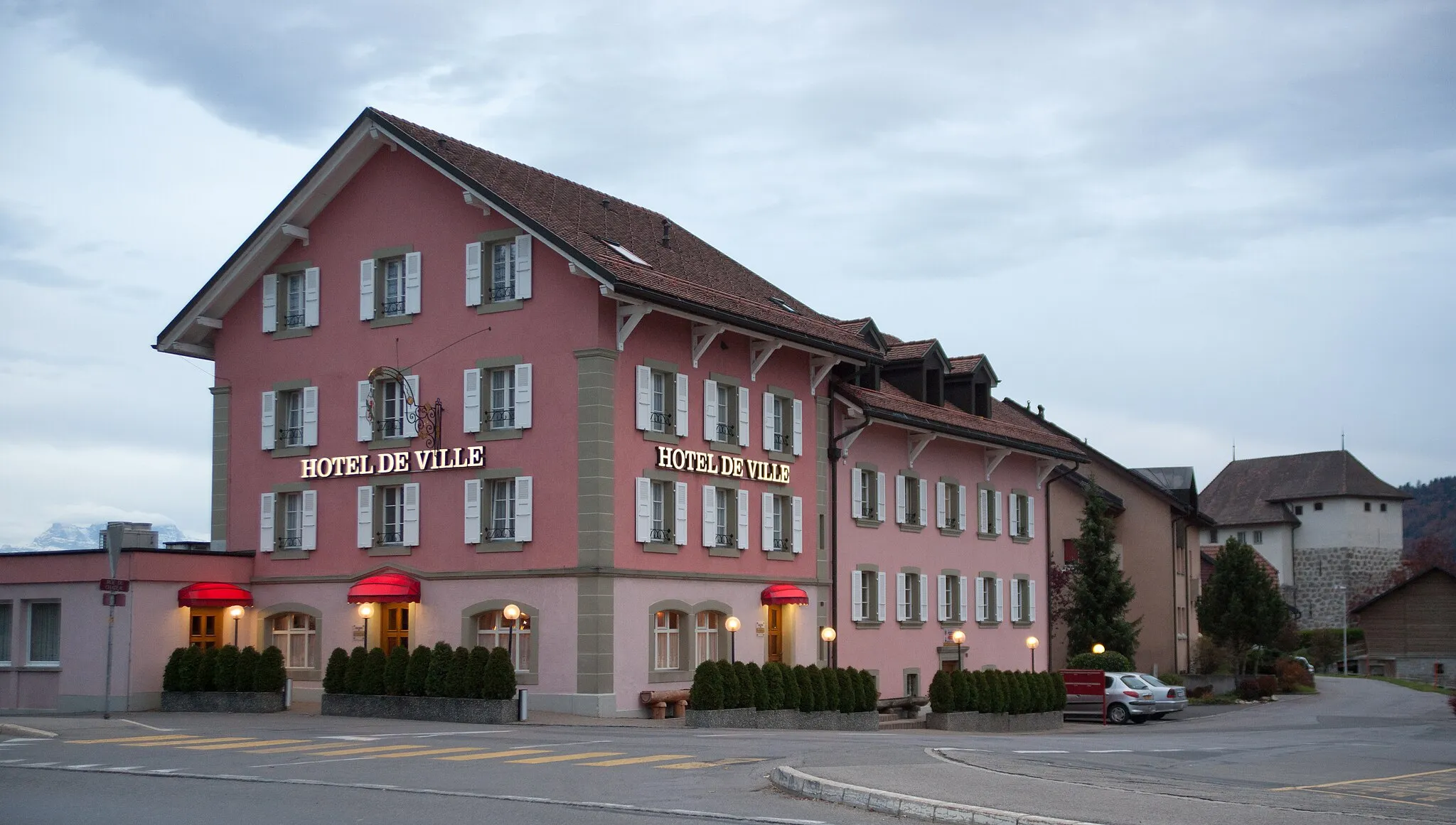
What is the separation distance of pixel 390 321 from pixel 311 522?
505 cm

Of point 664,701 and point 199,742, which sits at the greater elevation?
point 199,742

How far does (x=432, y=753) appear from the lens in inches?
786

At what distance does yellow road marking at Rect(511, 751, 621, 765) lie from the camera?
60.9ft

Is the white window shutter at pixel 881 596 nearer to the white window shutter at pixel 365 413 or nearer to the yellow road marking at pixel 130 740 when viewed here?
the white window shutter at pixel 365 413

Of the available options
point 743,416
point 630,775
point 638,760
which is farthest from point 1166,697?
point 630,775

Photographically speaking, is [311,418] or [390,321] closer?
[390,321]

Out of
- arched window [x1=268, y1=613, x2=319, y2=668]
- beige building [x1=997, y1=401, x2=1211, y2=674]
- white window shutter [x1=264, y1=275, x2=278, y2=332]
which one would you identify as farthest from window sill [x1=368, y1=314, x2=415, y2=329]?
beige building [x1=997, y1=401, x2=1211, y2=674]

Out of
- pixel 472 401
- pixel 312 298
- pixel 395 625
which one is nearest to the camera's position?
pixel 472 401

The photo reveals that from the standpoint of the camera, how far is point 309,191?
36188mm

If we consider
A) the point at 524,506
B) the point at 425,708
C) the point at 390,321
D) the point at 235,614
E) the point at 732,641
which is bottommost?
the point at 425,708

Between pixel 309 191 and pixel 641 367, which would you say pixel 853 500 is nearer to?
pixel 641 367

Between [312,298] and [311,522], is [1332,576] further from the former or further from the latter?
[312,298]

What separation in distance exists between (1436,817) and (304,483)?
28107 millimetres

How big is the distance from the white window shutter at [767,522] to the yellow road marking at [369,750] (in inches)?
658
